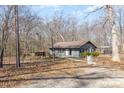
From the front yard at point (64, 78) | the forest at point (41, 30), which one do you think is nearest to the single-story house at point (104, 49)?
the forest at point (41, 30)

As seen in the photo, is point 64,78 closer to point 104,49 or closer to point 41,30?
point 41,30

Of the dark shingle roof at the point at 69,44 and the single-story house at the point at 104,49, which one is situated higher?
the dark shingle roof at the point at 69,44

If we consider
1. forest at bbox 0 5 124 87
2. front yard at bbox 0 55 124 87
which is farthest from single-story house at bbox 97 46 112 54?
front yard at bbox 0 55 124 87

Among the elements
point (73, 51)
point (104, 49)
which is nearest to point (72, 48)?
point (73, 51)

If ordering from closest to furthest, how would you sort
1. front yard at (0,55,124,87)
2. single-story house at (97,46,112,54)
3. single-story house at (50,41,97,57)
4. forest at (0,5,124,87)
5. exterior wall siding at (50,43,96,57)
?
front yard at (0,55,124,87) → forest at (0,5,124,87) → single-story house at (50,41,97,57) → exterior wall siding at (50,43,96,57) → single-story house at (97,46,112,54)

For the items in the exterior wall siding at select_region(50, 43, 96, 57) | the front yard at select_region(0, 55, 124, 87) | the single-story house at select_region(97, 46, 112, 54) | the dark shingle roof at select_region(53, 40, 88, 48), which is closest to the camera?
the front yard at select_region(0, 55, 124, 87)

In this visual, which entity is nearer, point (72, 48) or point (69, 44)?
point (69, 44)

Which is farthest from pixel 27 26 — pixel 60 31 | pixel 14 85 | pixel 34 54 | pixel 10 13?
pixel 14 85

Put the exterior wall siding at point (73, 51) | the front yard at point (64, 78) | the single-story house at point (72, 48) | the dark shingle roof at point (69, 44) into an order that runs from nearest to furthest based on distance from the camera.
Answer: the front yard at point (64, 78) → the dark shingle roof at point (69, 44) → the single-story house at point (72, 48) → the exterior wall siding at point (73, 51)

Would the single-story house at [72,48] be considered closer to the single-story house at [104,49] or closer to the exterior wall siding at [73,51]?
the exterior wall siding at [73,51]

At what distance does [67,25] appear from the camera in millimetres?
21453

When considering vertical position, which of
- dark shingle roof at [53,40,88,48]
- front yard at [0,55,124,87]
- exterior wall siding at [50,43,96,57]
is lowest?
front yard at [0,55,124,87]

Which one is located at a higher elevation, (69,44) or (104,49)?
(69,44)

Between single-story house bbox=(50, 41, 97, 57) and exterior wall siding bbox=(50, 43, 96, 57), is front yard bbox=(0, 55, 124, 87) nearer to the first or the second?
single-story house bbox=(50, 41, 97, 57)
